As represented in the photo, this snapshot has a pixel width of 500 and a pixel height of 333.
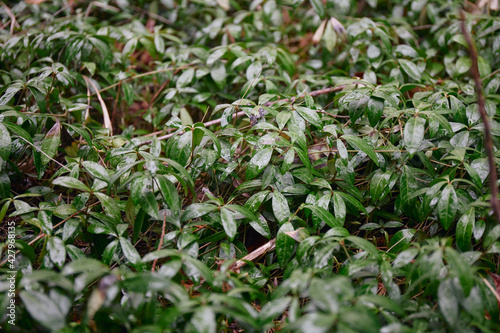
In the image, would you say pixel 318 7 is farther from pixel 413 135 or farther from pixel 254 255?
pixel 254 255

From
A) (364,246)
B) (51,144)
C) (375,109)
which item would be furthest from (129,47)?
(364,246)

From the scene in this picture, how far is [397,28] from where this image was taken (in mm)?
2326

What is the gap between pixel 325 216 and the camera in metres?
1.28

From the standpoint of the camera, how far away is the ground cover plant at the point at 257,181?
976mm

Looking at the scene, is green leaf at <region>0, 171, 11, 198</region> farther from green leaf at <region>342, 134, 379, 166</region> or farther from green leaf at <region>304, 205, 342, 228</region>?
green leaf at <region>342, 134, 379, 166</region>

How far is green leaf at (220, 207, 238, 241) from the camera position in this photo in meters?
1.19

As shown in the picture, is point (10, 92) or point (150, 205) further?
point (10, 92)

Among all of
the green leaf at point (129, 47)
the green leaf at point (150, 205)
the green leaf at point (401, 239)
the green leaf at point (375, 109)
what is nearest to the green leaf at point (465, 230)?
the green leaf at point (401, 239)

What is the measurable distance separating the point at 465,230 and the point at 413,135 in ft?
1.23

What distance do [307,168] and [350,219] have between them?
0.34m

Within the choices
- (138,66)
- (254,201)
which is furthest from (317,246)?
(138,66)

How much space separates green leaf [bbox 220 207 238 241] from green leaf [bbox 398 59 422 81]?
1.33 m

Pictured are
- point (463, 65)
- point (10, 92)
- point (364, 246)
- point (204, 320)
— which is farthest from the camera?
point (463, 65)

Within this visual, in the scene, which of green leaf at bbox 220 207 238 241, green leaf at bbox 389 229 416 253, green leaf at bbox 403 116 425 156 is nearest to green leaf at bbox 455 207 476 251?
green leaf at bbox 389 229 416 253
